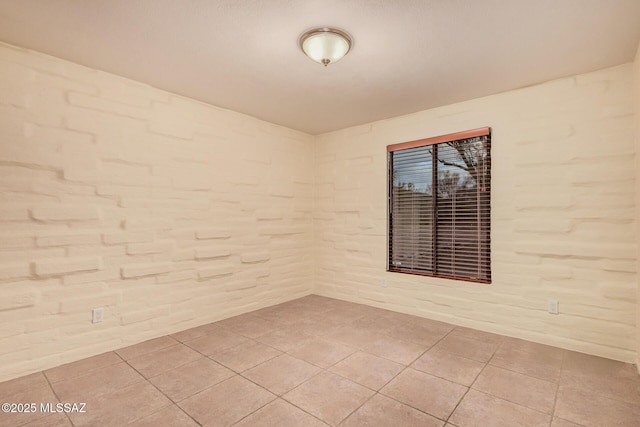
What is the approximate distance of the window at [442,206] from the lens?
10.3 feet

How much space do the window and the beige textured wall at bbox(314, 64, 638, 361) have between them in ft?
0.35

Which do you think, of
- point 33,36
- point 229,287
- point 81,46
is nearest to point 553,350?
point 229,287

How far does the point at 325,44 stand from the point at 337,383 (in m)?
2.31

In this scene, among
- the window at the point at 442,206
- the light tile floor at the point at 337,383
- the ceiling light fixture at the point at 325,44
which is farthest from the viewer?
the window at the point at 442,206

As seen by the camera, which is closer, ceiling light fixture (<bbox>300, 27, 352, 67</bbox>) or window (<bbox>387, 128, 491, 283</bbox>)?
ceiling light fixture (<bbox>300, 27, 352, 67</bbox>)

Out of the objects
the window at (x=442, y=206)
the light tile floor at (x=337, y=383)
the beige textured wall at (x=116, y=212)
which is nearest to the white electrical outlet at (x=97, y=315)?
the beige textured wall at (x=116, y=212)

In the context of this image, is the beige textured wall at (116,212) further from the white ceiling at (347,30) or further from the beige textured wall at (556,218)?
the beige textured wall at (556,218)

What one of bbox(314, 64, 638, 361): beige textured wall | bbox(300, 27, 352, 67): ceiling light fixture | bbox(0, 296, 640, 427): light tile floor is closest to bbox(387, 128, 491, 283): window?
bbox(314, 64, 638, 361): beige textured wall

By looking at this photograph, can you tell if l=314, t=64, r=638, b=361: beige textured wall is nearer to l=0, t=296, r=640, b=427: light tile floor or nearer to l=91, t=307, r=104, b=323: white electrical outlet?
l=0, t=296, r=640, b=427: light tile floor

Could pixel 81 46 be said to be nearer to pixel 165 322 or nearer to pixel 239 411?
pixel 165 322

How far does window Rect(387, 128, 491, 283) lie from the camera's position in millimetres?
3146

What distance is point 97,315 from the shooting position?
2561 millimetres

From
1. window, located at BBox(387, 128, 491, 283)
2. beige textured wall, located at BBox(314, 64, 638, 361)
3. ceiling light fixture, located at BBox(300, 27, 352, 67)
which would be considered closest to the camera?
ceiling light fixture, located at BBox(300, 27, 352, 67)

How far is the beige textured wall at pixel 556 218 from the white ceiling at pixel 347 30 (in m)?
0.26
